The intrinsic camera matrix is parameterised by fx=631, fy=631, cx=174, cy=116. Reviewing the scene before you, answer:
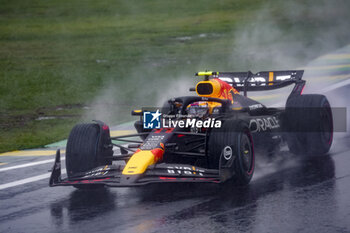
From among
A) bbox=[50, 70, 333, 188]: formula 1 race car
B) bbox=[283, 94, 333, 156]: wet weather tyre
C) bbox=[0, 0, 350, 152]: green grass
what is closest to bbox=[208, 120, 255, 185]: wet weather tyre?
bbox=[50, 70, 333, 188]: formula 1 race car

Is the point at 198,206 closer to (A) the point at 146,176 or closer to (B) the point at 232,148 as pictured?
(A) the point at 146,176

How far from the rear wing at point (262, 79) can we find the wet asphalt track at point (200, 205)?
167cm

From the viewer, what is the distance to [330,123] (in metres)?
10.0

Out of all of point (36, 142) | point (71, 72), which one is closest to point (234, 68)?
point (71, 72)

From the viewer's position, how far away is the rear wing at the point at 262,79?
34.6 feet

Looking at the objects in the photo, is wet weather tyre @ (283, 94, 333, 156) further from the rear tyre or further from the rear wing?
the rear tyre

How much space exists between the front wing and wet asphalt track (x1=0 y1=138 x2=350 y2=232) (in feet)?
0.85

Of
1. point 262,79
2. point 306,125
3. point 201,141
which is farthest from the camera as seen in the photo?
point 262,79

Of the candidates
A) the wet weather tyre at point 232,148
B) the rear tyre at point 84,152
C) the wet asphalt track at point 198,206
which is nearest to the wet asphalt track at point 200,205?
the wet asphalt track at point 198,206

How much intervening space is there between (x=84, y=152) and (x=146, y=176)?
3.70 feet

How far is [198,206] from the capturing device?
698cm

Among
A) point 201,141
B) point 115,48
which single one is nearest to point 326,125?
point 201,141

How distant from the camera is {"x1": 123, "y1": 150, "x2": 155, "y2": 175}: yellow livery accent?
7.26 m

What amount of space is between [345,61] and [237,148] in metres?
12.5
